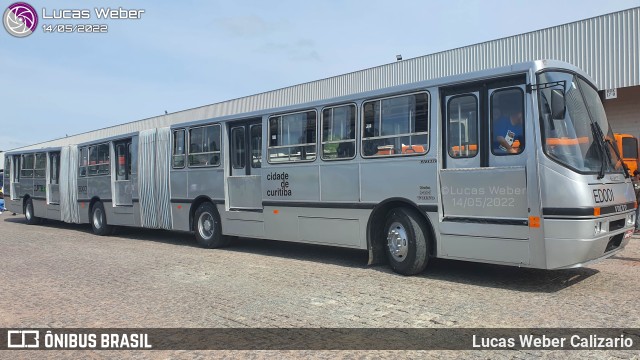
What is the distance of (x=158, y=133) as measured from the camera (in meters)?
12.8

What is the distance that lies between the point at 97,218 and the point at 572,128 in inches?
→ 537

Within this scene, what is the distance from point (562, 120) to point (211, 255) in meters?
7.04

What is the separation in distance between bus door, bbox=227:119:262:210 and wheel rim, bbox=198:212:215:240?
0.84 m

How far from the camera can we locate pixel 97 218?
15398 mm

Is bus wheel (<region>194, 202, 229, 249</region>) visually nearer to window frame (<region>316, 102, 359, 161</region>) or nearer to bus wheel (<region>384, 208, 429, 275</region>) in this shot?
window frame (<region>316, 102, 359, 161</region>)

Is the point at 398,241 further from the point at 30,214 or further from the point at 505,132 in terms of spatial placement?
the point at 30,214

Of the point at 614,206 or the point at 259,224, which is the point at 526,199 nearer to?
the point at 614,206

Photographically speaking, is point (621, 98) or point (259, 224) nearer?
point (259, 224)

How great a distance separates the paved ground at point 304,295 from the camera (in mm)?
5305

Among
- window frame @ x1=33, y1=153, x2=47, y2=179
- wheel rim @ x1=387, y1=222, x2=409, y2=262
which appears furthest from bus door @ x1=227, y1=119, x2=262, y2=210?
window frame @ x1=33, y1=153, x2=47, y2=179

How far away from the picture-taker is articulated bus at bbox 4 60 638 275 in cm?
619

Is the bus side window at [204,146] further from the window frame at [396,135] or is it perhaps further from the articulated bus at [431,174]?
the window frame at [396,135]

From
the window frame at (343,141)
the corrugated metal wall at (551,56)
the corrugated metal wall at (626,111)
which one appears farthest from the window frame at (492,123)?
the corrugated metal wall at (626,111)

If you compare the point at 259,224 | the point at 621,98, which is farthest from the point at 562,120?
the point at 621,98
